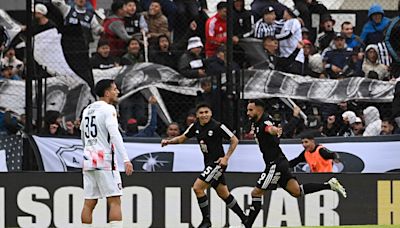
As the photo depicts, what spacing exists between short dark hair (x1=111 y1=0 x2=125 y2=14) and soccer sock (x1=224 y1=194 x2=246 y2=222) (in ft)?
13.0

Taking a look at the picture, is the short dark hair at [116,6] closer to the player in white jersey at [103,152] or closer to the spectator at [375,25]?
the spectator at [375,25]

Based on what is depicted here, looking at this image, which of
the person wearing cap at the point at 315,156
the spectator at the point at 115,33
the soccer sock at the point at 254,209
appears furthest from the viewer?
the spectator at the point at 115,33

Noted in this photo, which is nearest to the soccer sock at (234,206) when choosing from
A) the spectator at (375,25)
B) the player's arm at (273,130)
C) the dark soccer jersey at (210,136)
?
the dark soccer jersey at (210,136)

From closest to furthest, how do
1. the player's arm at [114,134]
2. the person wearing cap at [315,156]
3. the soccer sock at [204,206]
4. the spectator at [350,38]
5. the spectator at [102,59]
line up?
the player's arm at [114,134], the soccer sock at [204,206], the person wearing cap at [315,156], the spectator at [102,59], the spectator at [350,38]

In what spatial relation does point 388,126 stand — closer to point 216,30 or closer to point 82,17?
point 216,30

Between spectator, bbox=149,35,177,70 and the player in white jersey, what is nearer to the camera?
the player in white jersey

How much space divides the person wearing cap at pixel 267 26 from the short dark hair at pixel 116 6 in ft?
7.44

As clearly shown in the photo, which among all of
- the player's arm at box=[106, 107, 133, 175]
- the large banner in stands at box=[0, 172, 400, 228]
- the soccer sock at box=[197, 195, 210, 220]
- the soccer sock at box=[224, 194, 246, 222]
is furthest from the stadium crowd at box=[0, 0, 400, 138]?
the player's arm at box=[106, 107, 133, 175]

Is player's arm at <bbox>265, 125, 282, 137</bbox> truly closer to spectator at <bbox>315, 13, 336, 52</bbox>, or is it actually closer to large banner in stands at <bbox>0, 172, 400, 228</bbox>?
large banner in stands at <bbox>0, 172, 400, 228</bbox>

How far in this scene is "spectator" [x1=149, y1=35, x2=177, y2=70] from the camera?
1781 centimetres

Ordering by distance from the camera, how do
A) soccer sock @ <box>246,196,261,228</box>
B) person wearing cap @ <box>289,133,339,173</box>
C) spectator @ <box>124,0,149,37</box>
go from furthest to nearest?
spectator @ <box>124,0,149,37</box>, person wearing cap @ <box>289,133,339,173</box>, soccer sock @ <box>246,196,261,228</box>

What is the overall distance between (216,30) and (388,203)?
395cm

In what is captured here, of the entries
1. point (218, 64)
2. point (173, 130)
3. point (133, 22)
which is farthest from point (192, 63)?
point (133, 22)

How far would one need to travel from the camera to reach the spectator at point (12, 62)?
58.5ft
